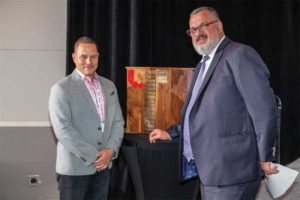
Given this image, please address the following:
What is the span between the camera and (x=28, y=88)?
10.1 ft

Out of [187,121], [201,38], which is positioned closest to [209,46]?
[201,38]

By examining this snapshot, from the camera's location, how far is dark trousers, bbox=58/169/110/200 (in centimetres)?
197

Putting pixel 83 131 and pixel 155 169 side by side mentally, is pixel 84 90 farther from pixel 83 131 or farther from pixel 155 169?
pixel 155 169

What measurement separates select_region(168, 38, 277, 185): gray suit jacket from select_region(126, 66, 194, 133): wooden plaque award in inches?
22.5

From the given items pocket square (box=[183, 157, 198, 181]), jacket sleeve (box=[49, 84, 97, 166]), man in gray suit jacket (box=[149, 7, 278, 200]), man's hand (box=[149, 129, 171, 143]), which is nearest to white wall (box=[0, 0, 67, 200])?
jacket sleeve (box=[49, 84, 97, 166])

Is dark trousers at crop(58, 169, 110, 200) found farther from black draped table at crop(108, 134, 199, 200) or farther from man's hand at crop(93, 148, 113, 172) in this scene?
black draped table at crop(108, 134, 199, 200)

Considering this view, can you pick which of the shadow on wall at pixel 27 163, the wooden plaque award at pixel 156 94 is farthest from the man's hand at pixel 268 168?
the shadow on wall at pixel 27 163

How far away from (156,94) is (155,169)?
44 centimetres

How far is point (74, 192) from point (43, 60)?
1438 mm

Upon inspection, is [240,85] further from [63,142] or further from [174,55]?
[174,55]

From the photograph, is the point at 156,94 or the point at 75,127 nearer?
the point at 75,127

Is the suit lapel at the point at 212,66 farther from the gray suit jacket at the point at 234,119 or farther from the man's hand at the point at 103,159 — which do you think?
the man's hand at the point at 103,159

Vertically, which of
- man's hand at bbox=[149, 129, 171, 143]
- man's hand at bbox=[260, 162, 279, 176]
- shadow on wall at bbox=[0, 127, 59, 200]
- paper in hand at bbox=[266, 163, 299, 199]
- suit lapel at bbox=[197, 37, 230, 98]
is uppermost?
suit lapel at bbox=[197, 37, 230, 98]

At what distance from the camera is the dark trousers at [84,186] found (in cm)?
197
